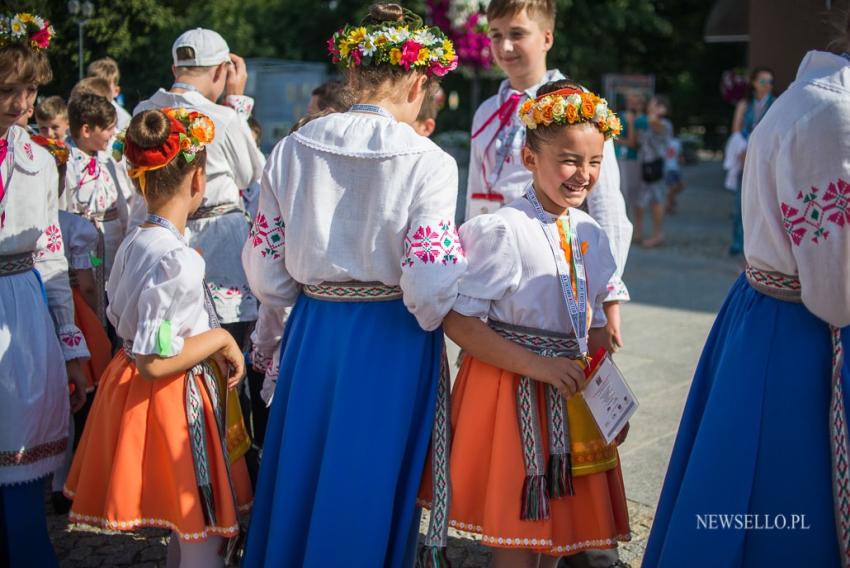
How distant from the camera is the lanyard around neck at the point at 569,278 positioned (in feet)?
9.12

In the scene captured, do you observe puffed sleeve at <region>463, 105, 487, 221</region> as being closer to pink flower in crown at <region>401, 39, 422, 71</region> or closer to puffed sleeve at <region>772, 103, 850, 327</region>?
pink flower in crown at <region>401, 39, 422, 71</region>

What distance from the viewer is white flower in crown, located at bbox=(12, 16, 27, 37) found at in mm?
3076

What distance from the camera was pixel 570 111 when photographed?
2738mm

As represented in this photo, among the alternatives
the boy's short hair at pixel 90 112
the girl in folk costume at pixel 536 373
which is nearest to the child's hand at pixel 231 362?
the girl in folk costume at pixel 536 373

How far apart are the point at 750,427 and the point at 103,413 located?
202cm

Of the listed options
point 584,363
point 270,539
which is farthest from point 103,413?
point 584,363

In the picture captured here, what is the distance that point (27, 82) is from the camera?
119 inches

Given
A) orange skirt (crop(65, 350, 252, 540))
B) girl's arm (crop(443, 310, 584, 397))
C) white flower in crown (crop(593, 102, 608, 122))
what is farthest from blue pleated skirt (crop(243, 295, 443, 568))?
white flower in crown (crop(593, 102, 608, 122))

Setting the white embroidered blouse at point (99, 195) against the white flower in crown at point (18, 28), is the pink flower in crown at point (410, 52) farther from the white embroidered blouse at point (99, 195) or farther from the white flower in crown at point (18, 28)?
the white embroidered blouse at point (99, 195)

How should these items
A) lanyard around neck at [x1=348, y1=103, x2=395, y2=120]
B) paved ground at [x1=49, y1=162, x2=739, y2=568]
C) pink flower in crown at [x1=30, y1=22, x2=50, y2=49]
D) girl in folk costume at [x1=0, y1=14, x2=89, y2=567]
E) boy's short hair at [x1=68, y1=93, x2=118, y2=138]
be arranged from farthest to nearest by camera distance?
1. boy's short hair at [x1=68, y1=93, x2=118, y2=138]
2. paved ground at [x1=49, y1=162, x2=739, y2=568]
3. pink flower in crown at [x1=30, y1=22, x2=50, y2=49]
4. girl in folk costume at [x1=0, y1=14, x2=89, y2=567]
5. lanyard around neck at [x1=348, y1=103, x2=395, y2=120]

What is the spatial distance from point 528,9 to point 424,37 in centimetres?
118

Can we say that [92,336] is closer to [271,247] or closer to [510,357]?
[271,247]

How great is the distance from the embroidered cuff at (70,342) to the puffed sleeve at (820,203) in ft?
7.96

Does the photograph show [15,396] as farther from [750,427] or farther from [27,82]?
[750,427]
